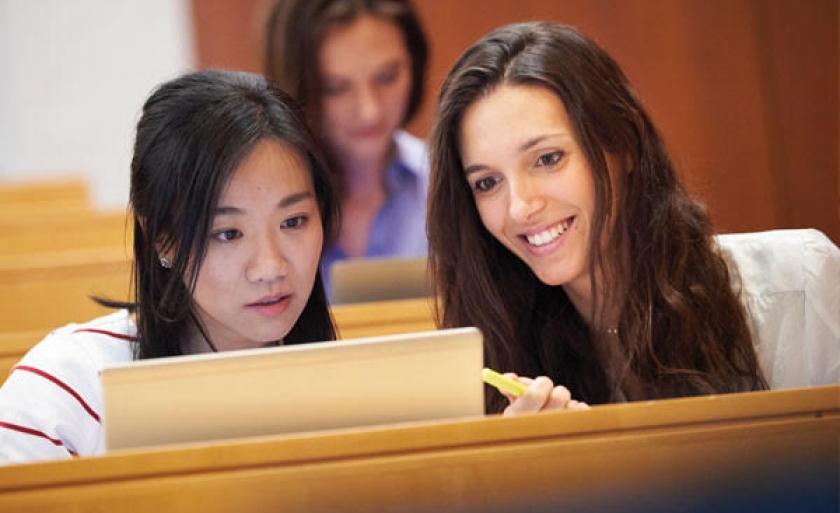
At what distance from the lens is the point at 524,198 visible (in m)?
1.11

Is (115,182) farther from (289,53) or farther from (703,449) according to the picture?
(703,449)

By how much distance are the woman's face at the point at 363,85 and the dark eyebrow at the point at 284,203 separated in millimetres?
956

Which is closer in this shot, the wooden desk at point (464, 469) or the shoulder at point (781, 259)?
the wooden desk at point (464, 469)

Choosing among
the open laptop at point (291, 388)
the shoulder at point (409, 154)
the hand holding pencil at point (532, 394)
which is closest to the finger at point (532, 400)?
the hand holding pencil at point (532, 394)

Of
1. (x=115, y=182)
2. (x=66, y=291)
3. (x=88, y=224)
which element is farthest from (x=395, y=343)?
(x=115, y=182)

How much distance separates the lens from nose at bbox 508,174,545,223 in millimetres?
1097

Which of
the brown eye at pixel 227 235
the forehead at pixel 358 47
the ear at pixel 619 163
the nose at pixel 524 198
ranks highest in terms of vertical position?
the forehead at pixel 358 47

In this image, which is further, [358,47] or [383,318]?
[358,47]

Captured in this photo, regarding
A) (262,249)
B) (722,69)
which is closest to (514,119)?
(262,249)

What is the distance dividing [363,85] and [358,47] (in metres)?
0.07

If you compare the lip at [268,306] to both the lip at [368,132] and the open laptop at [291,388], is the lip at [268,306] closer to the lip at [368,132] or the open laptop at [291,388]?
the open laptop at [291,388]

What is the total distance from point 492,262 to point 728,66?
1.88 meters

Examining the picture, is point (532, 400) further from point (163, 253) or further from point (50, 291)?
point (50, 291)

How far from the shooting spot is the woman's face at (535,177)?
3.66 feet
